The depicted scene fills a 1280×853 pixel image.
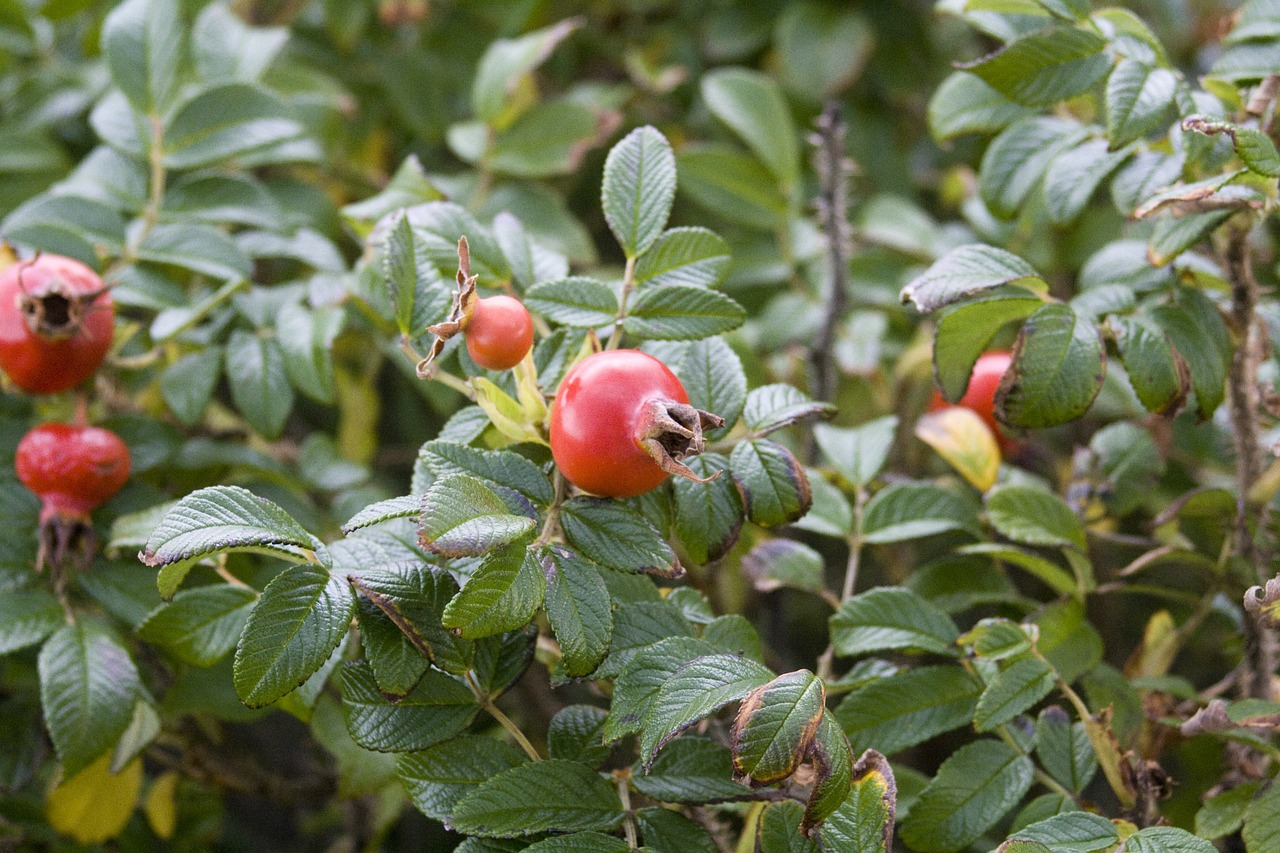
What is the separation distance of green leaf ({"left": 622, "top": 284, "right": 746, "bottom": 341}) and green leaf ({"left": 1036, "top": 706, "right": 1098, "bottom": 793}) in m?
0.33

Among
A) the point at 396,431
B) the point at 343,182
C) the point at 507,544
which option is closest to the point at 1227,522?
the point at 507,544

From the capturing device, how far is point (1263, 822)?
2.02 feet

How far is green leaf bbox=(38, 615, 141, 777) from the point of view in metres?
0.73

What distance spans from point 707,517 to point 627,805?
17 cm

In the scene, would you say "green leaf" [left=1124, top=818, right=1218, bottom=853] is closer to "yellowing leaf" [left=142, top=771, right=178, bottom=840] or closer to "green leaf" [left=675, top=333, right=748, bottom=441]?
"green leaf" [left=675, top=333, right=748, bottom=441]

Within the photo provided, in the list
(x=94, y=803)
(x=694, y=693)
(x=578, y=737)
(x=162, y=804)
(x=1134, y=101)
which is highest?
(x=1134, y=101)

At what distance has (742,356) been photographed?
3.14 ft

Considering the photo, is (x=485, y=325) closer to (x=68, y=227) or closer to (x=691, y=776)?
(x=691, y=776)

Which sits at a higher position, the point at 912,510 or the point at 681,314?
the point at 681,314

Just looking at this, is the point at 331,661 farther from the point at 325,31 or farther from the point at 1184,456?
the point at 325,31

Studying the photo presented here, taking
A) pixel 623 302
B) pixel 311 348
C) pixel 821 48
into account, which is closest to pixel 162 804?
pixel 311 348

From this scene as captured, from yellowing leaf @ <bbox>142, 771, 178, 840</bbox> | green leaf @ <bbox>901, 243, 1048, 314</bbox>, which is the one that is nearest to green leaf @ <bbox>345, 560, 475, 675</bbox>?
green leaf @ <bbox>901, 243, 1048, 314</bbox>

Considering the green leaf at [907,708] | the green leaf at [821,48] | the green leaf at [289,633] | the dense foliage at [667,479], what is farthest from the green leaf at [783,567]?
the green leaf at [821,48]

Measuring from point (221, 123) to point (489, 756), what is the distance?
686 mm
